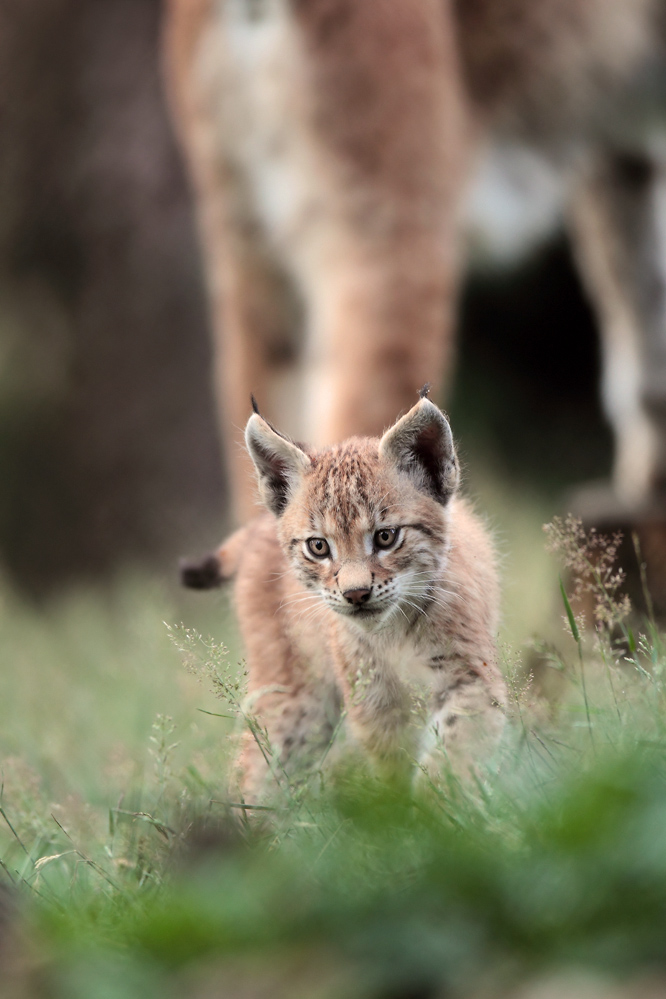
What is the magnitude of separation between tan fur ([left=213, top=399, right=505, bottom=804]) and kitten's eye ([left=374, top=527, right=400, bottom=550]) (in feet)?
0.03

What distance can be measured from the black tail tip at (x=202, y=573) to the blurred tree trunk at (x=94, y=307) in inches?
187

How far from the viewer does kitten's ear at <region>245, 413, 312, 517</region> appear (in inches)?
88.8

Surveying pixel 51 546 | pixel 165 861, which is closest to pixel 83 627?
pixel 51 546

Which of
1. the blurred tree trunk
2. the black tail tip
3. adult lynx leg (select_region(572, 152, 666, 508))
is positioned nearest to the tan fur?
the black tail tip

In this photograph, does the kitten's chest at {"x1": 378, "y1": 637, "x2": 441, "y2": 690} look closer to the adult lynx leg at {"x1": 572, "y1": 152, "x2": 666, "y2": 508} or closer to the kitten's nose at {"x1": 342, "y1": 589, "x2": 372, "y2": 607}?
the kitten's nose at {"x1": 342, "y1": 589, "x2": 372, "y2": 607}

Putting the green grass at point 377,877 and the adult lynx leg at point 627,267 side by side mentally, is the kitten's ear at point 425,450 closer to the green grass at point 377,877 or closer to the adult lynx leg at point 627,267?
the green grass at point 377,877

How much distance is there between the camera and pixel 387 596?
7.02 feet

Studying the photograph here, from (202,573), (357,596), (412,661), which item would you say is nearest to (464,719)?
(412,661)

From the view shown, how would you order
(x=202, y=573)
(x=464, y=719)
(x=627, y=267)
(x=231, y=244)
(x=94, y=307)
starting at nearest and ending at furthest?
(x=464, y=719) < (x=202, y=573) < (x=231, y=244) < (x=627, y=267) < (x=94, y=307)

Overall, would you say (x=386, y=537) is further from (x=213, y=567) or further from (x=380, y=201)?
(x=380, y=201)

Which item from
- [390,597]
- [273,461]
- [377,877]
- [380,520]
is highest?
[273,461]

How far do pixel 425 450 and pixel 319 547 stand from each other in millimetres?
271

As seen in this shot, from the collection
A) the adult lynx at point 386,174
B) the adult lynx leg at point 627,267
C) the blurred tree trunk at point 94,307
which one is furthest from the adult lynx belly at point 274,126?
the blurred tree trunk at point 94,307

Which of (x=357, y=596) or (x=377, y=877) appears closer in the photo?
(x=377, y=877)
